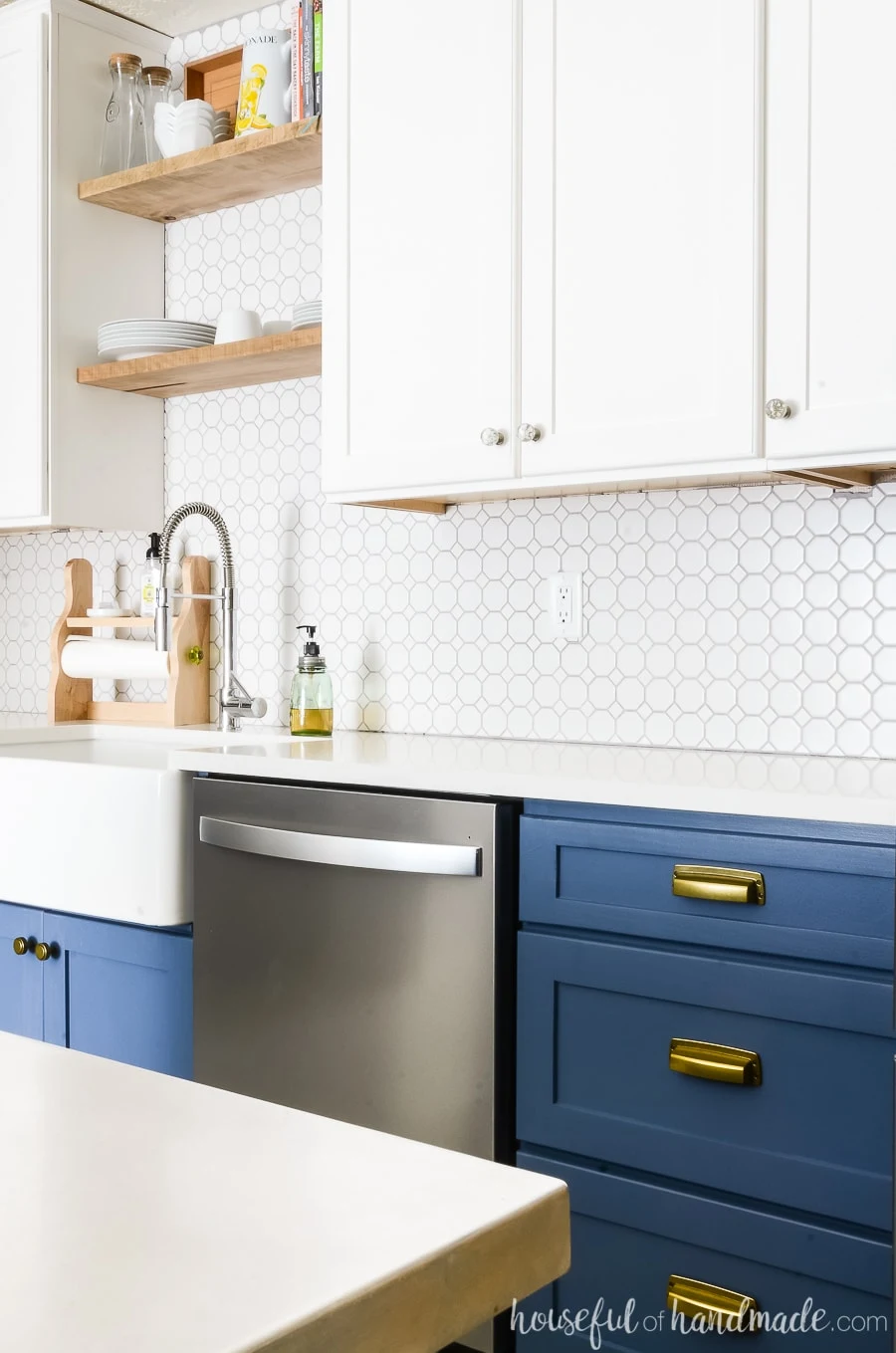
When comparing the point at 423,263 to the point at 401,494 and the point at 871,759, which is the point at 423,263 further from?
the point at 871,759

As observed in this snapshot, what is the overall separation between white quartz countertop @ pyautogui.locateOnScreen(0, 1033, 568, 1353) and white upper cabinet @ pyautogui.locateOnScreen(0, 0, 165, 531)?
248 cm

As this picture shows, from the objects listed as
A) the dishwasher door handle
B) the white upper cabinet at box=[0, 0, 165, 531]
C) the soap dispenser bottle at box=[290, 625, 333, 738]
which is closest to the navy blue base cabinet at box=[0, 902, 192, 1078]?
the dishwasher door handle

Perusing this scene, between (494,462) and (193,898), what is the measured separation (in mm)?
854

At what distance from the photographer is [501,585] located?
7.95ft

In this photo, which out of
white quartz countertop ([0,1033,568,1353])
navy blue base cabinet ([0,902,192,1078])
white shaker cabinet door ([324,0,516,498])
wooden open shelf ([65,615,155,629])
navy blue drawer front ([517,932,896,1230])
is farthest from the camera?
wooden open shelf ([65,615,155,629])

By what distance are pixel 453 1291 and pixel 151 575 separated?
2.55 metres

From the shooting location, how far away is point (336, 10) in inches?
88.0

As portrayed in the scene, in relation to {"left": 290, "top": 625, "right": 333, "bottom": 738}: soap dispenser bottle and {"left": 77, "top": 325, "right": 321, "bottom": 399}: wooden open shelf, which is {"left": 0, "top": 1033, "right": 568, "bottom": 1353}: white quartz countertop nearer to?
{"left": 290, "top": 625, "right": 333, "bottom": 738}: soap dispenser bottle

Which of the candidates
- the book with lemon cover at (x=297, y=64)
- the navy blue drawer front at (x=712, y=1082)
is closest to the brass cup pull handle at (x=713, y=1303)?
the navy blue drawer front at (x=712, y=1082)

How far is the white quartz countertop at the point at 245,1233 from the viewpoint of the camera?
362 millimetres

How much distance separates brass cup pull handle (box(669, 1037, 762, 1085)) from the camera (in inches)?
58.5

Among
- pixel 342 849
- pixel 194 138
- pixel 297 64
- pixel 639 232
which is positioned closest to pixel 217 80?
pixel 194 138

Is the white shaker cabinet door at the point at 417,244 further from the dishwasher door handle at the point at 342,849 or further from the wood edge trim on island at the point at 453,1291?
the wood edge trim on island at the point at 453,1291

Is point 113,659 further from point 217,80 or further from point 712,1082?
point 712,1082
